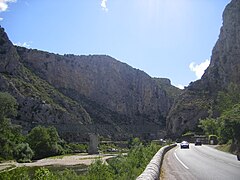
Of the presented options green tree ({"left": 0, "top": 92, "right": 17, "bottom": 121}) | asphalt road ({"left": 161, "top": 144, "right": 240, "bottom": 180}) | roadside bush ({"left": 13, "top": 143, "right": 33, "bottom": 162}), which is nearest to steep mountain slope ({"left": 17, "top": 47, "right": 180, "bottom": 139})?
roadside bush ({"left": 13, "top": 143, "right": 33, "bottom": 162})

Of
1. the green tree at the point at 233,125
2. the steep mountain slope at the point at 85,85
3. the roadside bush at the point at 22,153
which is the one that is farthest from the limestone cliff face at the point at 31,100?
the green tree at the point at 233,125

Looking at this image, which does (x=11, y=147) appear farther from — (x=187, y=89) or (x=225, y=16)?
(x=225, y=16)

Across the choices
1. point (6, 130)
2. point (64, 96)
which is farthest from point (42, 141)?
point (64, 96)

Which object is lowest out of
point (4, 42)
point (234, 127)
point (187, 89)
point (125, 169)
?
point (125, 169)

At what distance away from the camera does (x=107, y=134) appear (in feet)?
467

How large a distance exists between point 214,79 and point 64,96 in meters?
64.9

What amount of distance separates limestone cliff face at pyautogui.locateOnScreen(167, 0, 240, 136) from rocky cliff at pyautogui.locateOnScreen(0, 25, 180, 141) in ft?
64.8

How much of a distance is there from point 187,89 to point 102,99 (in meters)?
65.5

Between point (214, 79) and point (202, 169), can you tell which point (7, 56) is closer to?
point (214, 79)

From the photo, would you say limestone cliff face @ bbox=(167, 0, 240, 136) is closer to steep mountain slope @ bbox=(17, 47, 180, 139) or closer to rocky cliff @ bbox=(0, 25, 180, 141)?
rocky cliff @ bbox=(0, 25, 180, 141)

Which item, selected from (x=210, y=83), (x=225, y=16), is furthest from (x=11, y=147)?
(x=225, y=16)

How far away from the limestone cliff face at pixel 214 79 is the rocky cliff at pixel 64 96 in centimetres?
1975

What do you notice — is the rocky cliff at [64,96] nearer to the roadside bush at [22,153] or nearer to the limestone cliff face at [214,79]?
the limestone cliff face at [214,79]

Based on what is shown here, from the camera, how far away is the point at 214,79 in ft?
421
